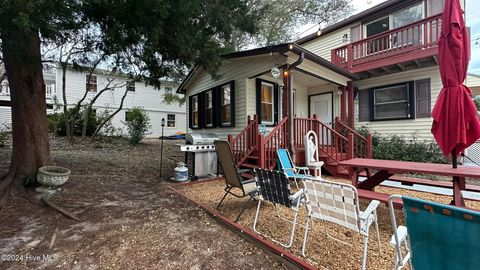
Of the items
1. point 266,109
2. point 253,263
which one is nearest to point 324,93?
point 266,109

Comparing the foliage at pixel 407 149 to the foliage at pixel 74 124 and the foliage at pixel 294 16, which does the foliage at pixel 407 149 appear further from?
the foliage at pixel 74 124

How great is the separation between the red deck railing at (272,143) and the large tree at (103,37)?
2104mm

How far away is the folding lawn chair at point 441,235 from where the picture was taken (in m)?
1.25

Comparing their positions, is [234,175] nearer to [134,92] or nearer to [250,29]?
[250,29]

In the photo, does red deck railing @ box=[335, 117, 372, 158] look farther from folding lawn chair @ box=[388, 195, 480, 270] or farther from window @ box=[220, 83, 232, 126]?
folding lawn chair @ box=[388, 195, 480, 270]

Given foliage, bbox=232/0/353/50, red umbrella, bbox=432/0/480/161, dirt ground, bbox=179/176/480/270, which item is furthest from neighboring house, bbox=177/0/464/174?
foliage, bbox=232/0/353/50

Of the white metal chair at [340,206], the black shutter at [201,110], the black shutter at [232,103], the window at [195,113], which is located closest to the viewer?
the white metal chair at [340,206]

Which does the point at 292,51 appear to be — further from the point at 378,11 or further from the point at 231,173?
the point at 378,11

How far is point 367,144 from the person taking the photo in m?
6.91

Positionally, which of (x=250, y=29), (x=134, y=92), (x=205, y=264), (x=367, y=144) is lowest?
(x=205, y=264)

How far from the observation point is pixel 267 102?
8.08 metres

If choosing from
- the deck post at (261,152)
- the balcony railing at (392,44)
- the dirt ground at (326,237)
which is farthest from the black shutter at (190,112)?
the dirt ground at (326,237)

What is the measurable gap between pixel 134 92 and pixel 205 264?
20.7 metres

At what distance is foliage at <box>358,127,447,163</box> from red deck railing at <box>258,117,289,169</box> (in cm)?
426
